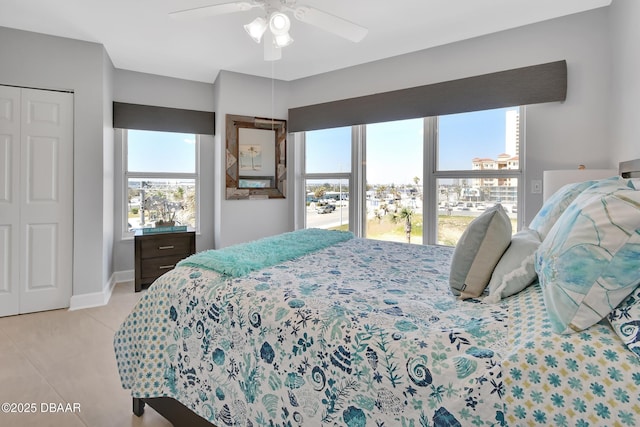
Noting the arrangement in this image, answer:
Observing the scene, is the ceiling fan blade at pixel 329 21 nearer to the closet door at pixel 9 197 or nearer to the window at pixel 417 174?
the window at pixel 417 174

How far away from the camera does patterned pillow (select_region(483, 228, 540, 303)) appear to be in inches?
44.6

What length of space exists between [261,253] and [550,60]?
2824 mm

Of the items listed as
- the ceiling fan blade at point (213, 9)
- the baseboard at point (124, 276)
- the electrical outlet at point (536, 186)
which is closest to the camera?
the ceiling fan blade at point (213, 9)

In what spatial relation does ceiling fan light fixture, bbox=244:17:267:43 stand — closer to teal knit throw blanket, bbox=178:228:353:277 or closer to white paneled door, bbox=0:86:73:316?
teal knit throw blanket, bbox=178:228:353:277

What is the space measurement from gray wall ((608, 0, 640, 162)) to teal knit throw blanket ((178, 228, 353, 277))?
192cm

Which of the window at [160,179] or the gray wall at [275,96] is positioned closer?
the gray wall at [275,96]

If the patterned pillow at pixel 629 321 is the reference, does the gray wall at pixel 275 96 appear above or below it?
above

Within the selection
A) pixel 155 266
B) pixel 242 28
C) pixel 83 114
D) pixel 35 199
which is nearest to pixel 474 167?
pixel 242 28

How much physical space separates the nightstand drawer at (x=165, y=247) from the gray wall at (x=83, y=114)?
41 cm

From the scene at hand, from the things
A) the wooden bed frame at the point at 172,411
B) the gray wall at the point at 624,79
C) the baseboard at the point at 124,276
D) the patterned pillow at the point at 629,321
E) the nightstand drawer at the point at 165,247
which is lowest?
the wooden bed frame at the point at 172,411

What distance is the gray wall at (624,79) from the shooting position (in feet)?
6.66

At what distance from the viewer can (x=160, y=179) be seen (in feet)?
14.0

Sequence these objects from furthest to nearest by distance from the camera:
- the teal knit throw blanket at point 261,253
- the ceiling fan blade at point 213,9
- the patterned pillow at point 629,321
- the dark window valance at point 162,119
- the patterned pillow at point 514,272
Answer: the dark window valance at point 162,119 → the ceiling fan blade at point 213,9 → the teal knit throw blanket at point 261,253 → the patterned pillow at point 514,272 → the patterned pillow at point 629,321

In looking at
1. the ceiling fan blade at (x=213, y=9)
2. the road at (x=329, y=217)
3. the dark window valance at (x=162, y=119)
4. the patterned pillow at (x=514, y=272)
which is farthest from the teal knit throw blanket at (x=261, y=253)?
the dark window valance at (x=162, y=119)
